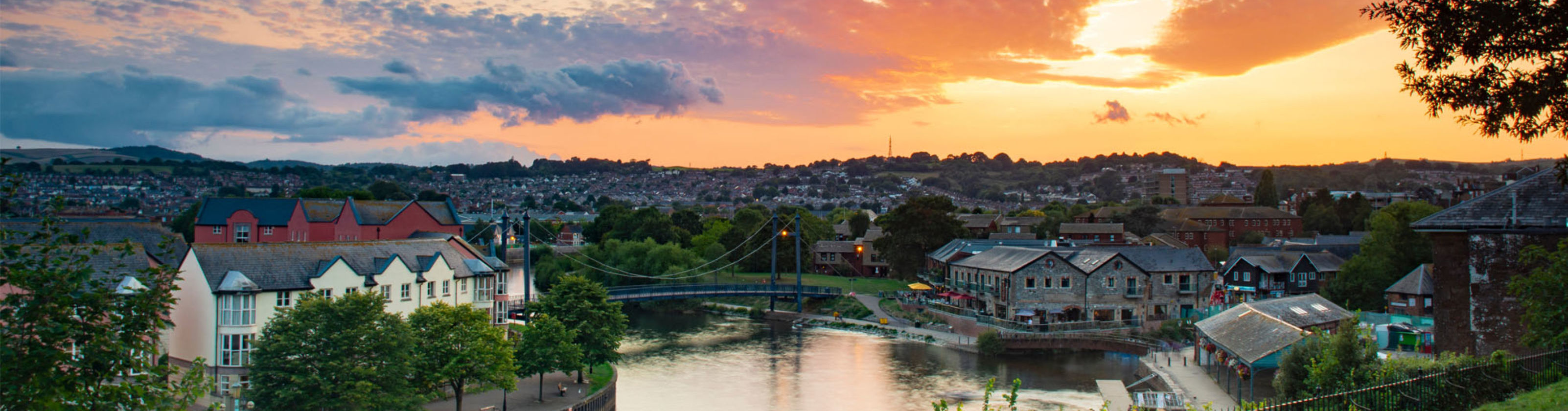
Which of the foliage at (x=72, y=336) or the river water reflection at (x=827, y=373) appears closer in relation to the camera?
the foliage at (x=72, y=336)

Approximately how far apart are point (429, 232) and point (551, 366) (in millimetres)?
21305

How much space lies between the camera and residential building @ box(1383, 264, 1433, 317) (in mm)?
45031

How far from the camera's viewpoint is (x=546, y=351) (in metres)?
29.6

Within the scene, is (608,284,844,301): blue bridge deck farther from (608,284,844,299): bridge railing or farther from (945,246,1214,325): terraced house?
(945,246,1214,325): terraced house

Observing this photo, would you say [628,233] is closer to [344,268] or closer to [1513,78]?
[344,268]

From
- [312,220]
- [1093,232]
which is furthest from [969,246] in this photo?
[312,220]

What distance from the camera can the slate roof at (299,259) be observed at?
26.7 m

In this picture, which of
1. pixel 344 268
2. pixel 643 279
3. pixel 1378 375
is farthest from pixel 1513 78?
pixel 643 279

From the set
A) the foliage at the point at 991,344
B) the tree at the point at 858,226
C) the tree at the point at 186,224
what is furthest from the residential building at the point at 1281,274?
the tree at the point at 186,224

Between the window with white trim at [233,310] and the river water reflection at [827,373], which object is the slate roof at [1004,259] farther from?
the window with white trim at [233,310]

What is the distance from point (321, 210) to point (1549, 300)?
47623mm

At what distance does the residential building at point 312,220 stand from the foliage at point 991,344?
27.0 metres

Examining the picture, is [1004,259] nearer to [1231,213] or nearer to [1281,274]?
[1281,274]

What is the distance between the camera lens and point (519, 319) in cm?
4766
